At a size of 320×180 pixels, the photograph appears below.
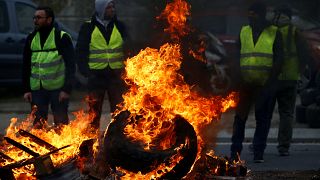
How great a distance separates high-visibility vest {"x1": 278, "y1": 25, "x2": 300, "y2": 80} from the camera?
32.1 feet

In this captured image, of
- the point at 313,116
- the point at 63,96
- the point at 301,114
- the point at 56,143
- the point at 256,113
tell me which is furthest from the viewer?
the point at 301,114

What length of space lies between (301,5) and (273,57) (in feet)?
3.27

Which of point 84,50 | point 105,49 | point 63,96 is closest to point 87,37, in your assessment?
point 84,50

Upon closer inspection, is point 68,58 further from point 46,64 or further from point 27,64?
point 27,64

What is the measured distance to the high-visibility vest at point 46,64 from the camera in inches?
355

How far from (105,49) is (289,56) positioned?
91.1 inches

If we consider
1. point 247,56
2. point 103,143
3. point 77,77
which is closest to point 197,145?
point 103,143

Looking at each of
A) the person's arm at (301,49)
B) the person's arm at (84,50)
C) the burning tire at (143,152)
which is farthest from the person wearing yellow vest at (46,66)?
the person's arm at (301,49)

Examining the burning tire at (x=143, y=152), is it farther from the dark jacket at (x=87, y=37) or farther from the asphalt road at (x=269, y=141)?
the dark jacket at (x=87, y=37)

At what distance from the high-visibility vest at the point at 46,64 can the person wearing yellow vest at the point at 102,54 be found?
0.96ft

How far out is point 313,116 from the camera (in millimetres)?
11719

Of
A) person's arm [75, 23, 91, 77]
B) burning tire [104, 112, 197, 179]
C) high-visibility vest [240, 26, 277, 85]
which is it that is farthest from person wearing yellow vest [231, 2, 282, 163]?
burning tire [104, 112, 197, 179]

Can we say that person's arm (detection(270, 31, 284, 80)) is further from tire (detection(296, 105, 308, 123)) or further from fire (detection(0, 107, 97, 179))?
tire (detection(296, 105, 308, 123))

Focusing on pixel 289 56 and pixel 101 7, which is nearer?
pixel 101 7
